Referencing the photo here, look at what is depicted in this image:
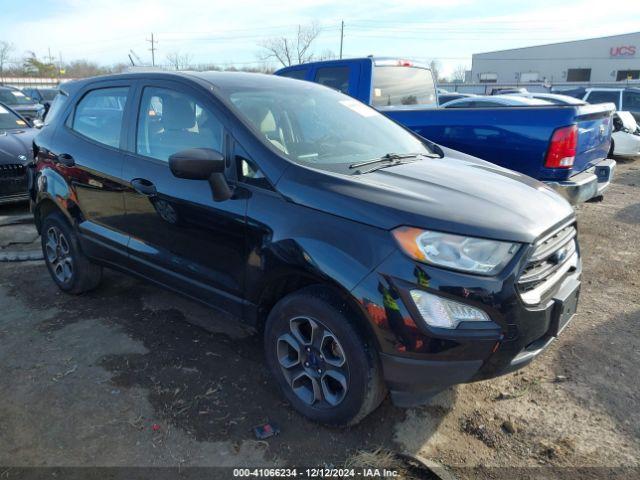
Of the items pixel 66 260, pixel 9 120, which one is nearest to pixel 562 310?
pixel 66 260

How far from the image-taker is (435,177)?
8.92ft

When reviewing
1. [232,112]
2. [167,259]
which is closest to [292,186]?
[232,112]

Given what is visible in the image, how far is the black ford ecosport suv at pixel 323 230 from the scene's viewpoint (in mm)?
2139

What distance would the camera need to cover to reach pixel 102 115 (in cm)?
367

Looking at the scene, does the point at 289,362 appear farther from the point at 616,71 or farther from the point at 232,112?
the point at 616,71

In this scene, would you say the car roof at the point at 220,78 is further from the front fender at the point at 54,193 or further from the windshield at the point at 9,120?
the windshield at the point at 9,120

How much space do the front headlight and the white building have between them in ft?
172

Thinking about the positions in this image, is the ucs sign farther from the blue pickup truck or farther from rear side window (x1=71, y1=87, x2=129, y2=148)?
rear side window (x1=71, y1=87, x2=129, y2=148)

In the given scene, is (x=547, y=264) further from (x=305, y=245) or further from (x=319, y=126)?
(x=319, y=126)

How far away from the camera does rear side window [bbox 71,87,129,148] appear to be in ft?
11.4

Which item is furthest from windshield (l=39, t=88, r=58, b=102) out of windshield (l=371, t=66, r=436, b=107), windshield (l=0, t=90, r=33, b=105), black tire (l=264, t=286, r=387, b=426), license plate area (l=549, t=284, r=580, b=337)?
license plate area (l=549, t=284, r=580, b=337)

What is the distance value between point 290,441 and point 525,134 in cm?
350

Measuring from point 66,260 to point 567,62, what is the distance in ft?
196

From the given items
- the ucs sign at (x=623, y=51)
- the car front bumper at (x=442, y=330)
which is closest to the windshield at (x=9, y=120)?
the car front bumper at (x=442, y=330)
